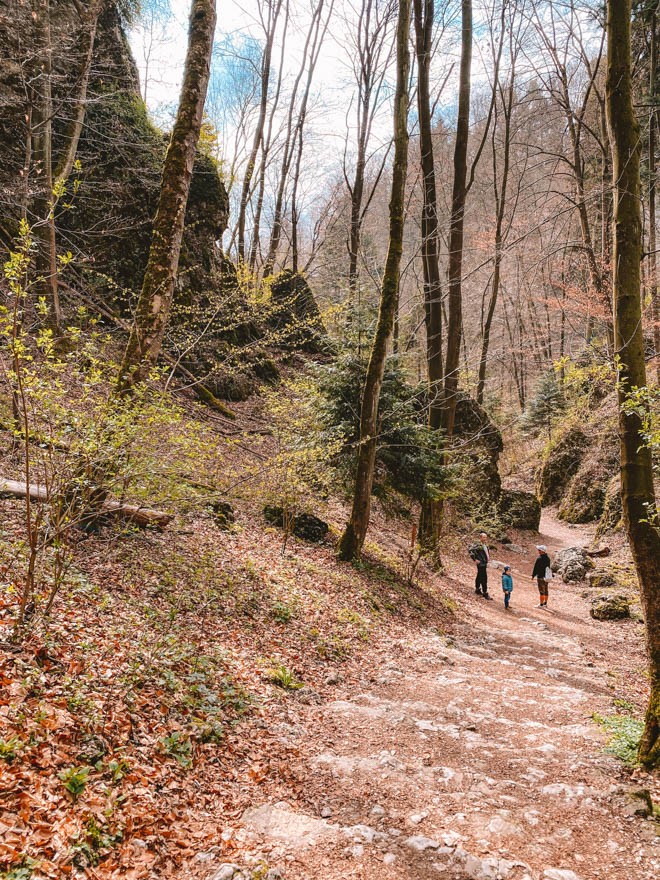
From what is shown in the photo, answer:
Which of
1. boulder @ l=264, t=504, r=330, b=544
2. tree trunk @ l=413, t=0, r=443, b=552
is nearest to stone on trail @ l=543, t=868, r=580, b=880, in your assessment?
boulder @ l=264, t=504, r=330, b=544

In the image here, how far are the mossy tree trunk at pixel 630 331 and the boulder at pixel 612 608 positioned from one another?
760 centimetres

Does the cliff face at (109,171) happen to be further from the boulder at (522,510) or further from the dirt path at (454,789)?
the boulder at (522,510)

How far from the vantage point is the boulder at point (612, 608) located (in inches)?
398

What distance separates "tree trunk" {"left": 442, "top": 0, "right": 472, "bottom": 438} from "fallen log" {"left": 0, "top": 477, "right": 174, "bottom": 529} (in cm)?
679

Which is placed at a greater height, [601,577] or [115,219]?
[115,219]

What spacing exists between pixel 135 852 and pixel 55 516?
2.26 m

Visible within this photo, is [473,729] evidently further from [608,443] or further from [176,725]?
[608,443]

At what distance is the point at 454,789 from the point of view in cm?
336

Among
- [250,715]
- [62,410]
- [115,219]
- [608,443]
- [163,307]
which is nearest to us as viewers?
[62,410]

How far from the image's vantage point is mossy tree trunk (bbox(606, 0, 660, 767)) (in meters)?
3.68

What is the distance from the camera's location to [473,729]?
4359 mm

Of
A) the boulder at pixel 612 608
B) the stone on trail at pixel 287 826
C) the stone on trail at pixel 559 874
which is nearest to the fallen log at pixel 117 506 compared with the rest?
the stone on trail at pixel 287 826

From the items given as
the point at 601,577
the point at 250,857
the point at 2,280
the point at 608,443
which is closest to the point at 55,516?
the point at 250,857

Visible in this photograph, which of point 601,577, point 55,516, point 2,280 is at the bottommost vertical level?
point 601,577
